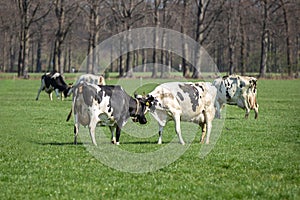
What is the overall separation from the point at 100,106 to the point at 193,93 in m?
2.56

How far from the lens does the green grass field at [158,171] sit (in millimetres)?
8930

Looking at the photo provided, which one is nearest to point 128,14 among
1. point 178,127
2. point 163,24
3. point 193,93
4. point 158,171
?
point 163,24

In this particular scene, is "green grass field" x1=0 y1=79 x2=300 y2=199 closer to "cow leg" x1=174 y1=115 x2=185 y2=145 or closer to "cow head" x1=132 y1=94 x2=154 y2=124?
"cow leg" x1=174 y1=115 x2=185 y2=145

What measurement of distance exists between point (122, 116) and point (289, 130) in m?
6.20

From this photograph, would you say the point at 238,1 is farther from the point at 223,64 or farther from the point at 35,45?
the point at 35,45

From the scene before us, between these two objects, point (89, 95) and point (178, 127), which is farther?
point (178, 127)

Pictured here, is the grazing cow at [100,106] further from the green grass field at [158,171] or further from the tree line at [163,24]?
the tree line at [163,24]

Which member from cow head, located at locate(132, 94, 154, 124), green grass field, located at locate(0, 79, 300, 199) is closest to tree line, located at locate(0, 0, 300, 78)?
green grass field, located at locate(0, 79, 300, 199)

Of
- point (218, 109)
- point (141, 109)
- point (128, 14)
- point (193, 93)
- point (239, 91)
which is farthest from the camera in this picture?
point (128, 14)

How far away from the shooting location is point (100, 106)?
13977 mm

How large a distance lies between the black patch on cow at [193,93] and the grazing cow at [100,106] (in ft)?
3.80

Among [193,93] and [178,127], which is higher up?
[193,93]

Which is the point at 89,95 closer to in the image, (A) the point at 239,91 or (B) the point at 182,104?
(B) the point at 182,104

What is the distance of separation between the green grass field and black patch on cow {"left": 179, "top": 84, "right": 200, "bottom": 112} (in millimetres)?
1085
